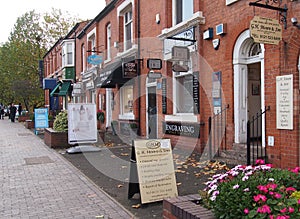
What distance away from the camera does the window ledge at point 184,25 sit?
377 inches

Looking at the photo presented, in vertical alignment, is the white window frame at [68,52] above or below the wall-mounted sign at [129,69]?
above

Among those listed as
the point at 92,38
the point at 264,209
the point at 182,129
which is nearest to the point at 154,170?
the point at 264,209

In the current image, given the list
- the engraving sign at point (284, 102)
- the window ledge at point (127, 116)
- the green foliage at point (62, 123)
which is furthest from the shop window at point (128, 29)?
the engraving sign at point (284, 102)

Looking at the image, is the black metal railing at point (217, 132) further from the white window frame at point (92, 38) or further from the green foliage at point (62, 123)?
the white window frame at point (92, 38)

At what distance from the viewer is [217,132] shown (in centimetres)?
920

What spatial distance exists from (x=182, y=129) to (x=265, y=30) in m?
4.90

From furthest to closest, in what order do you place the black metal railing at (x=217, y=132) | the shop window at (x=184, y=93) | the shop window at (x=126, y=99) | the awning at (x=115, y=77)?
1. the shop window at (x=126, y=99)
2. the awning at (x=115, y=77)
3. the shop window at (x=184, y=93)
4. the black metal railing at (x=217, y=132)

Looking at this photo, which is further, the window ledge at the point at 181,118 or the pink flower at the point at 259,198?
the window ledge at the point at 181,118

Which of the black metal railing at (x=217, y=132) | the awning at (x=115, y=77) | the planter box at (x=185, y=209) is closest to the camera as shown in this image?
the planter box at (x=185, y=209)

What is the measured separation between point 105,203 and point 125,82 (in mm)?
10183

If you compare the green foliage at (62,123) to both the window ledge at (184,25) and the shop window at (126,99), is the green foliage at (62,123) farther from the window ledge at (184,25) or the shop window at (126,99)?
the window ledge at (184,25)

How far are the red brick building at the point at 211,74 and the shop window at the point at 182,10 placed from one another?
0.04 meters

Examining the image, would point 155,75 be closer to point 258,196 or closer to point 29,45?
point 258,196

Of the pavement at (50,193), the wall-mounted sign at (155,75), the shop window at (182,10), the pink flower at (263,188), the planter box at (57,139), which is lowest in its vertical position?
the pavement at (50,193)
